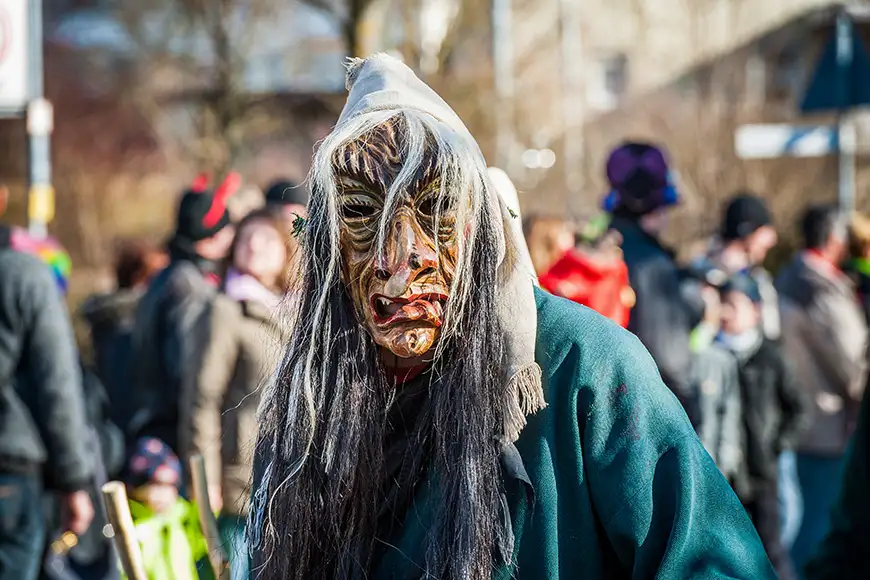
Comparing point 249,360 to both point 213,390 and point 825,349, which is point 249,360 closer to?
point 213,390

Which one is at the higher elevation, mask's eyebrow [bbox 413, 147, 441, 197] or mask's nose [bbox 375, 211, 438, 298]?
mask's eyebrow [bbox 413, 147, 441, 197]

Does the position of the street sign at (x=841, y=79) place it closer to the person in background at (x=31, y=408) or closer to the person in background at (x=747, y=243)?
the person in background at (x=747, y=243)

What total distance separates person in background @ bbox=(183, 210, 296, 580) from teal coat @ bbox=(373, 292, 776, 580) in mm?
2797

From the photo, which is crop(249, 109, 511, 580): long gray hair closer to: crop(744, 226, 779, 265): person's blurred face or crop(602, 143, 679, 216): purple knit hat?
crop(602, 143, 679, 216): purple knit hat

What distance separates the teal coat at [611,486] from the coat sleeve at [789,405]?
4960 millimetres

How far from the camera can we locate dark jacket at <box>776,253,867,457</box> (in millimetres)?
7379

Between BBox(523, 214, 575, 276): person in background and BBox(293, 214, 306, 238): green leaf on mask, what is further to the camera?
BBox(523, 214, 575, 276): person in background

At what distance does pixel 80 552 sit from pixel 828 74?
209 inches

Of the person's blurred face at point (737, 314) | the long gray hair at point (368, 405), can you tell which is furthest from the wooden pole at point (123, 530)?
the person's blurred face at point (737, 314)

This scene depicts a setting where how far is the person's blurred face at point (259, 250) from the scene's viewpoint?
5.35 metres

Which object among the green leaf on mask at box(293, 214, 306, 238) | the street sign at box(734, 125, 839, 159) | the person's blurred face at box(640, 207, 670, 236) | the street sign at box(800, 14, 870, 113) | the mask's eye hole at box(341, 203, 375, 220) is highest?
the street sign at box(800, 14, 870, 113)

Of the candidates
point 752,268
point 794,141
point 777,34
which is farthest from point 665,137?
point 752,268

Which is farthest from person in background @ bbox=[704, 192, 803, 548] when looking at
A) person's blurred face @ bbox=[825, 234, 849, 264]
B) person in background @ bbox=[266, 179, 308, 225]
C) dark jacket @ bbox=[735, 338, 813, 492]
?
person in background @ bbox=[266, 179, 308, 225]

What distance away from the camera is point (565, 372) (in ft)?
6.85
